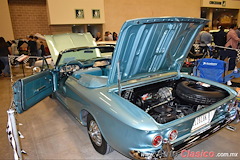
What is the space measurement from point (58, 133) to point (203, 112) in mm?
2268

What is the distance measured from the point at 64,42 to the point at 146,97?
2.47m

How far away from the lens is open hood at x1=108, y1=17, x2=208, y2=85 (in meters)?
1.92

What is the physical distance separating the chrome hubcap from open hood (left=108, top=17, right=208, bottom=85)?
0.58m

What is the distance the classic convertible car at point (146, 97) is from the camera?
165 centimetres

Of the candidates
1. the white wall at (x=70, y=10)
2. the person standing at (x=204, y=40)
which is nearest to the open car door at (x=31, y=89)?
the person standing at (x=204, y=40)

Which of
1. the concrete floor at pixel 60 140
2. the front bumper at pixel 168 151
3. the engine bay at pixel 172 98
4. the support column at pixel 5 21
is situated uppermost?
the support column at pixel 5 21

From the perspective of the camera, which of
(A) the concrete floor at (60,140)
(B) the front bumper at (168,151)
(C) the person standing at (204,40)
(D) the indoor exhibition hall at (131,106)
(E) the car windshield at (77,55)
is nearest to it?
(B) the front bumper at (168,151)

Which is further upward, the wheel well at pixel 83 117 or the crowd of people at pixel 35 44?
the crowd of people at pixel 35 44

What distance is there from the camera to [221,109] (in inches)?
83.8

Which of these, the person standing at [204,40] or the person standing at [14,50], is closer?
the person standing at [204,40]

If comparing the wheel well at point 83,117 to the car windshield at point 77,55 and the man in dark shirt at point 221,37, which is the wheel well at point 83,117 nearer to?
the car windshield at point 77,55

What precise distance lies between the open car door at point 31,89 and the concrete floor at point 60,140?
62 centimetres

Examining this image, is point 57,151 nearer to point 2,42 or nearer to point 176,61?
point 176,61

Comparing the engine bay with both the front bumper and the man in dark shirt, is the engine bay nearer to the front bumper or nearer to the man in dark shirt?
the front bumper
